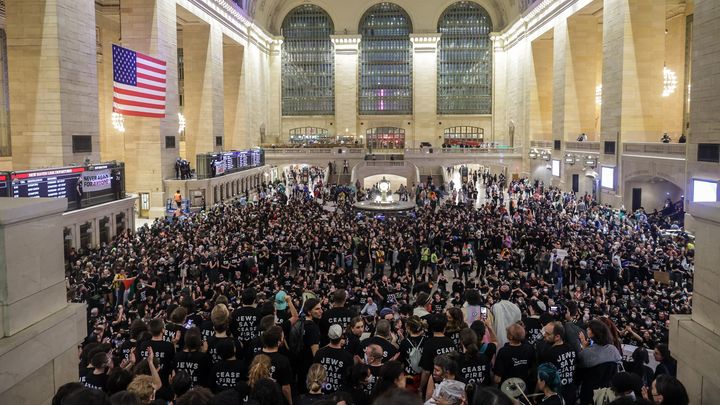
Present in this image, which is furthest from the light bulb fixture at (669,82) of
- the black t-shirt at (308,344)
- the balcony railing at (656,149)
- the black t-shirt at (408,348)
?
the black t-shirt at (308,344)

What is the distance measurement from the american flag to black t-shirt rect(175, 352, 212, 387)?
2044 centimetres

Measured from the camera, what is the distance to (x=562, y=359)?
5.53m

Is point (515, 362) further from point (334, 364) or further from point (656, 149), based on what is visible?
point (656, 149)

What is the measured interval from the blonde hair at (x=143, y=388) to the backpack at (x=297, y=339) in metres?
1.90

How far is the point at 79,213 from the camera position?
19.4m

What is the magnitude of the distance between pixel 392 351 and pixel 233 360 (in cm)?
162

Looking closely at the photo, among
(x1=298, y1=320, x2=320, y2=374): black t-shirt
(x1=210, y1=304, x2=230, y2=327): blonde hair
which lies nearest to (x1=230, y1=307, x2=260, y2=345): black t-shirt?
(x1=210, y1=304, x2=230, y2=327): blonde hair

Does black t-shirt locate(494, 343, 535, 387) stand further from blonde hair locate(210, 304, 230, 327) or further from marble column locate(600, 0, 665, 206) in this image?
marble column locate(600, 0, 665, 206)

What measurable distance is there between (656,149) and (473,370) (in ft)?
81.0

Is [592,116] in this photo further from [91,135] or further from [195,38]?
[91,135]

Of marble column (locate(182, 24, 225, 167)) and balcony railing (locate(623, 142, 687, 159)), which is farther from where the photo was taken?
marble column (locate(182, 24, 225, 167))

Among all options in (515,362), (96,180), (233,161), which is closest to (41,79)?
(96,180)

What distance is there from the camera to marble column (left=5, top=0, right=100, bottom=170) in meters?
21.4

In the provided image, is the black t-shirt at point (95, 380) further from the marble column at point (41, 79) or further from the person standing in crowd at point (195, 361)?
the marble column at point (41, 79)
